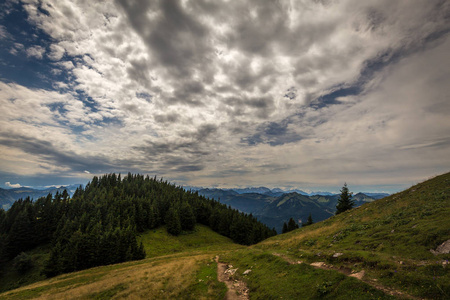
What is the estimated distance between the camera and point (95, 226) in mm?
66938

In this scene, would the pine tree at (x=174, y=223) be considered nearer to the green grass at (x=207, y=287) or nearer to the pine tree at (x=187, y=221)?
the pine tree at (x=187, y=221)

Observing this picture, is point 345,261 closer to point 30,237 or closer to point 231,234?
point 231,234

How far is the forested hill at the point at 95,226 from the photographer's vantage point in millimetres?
56781

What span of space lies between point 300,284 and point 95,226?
3026 inches

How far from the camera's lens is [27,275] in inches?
2255

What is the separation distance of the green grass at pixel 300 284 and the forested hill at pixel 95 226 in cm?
5471

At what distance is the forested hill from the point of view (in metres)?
56.8

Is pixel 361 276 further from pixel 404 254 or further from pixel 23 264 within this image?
pixel 23 264

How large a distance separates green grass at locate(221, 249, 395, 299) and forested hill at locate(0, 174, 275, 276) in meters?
54.7

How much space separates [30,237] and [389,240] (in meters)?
123

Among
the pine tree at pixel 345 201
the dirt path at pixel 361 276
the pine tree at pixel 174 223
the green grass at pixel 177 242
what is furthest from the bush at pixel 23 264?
the pine tree at pixel 345 201

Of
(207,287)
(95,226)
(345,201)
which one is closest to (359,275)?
(207,287)

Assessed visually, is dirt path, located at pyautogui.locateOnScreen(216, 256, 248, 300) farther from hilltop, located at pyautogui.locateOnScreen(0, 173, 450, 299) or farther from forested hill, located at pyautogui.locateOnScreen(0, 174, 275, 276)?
forested hill, located at pyautogui.locateOnScreen(0, 174, 275, 276)

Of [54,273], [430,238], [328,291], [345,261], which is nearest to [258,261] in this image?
[345,261]
